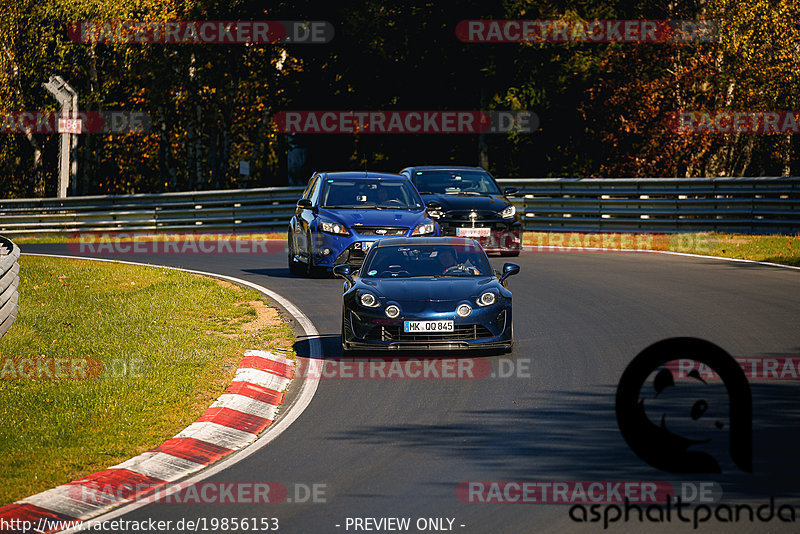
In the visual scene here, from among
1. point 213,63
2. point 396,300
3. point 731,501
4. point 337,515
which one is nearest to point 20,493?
point 337,515

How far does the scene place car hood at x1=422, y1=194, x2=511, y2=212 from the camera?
73.7 feet

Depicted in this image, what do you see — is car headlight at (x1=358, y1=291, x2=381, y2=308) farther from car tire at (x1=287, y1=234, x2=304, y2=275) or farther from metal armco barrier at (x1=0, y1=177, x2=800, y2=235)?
metal armco barrier at (x1=0, y1=177, x2=800, y2=235)

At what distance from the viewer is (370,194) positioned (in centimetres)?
2091

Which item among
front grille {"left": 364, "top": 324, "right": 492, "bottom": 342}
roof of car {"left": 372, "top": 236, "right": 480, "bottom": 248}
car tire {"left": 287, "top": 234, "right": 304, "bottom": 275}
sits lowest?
front grille {"left": 364, "top": 324, "right": 492, "bottom": 342}

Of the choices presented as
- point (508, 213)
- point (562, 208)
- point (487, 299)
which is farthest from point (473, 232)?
point (487, 299)

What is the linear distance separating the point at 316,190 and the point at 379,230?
2185 millimetres

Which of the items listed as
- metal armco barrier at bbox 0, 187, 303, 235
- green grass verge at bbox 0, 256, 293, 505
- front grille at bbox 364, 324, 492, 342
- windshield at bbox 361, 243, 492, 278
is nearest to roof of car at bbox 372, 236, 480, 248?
windshield at bbox 361, 243, 492, 278

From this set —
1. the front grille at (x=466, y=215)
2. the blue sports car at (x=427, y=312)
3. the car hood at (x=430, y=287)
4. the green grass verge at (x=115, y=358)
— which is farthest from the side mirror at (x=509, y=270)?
the front grille at (x=466, y=215)

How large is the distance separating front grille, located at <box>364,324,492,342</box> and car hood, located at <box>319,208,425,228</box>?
6.97 meters

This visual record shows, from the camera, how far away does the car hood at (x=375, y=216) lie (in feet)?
64.4

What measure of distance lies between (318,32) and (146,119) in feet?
59.7

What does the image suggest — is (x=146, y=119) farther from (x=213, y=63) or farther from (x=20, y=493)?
(x=20, y=493)

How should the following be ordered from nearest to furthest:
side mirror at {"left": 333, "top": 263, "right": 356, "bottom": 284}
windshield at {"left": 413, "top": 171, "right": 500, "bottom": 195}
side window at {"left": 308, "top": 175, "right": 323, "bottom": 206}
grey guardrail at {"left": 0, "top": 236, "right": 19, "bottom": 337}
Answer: side mirror at {"left": 333, "top": 263, "right": 356, "bottom": 284} < grey guardrail at {"left": 0, "top": 236, "right": 19, "bottom": 337} < side window at {"left": 308, "top": 175, "right": 323, "bottom": 206} < windshield at {"left": 413, "top": 171, "right": 500, "bottom": 195}

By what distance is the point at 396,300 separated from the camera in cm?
1291
